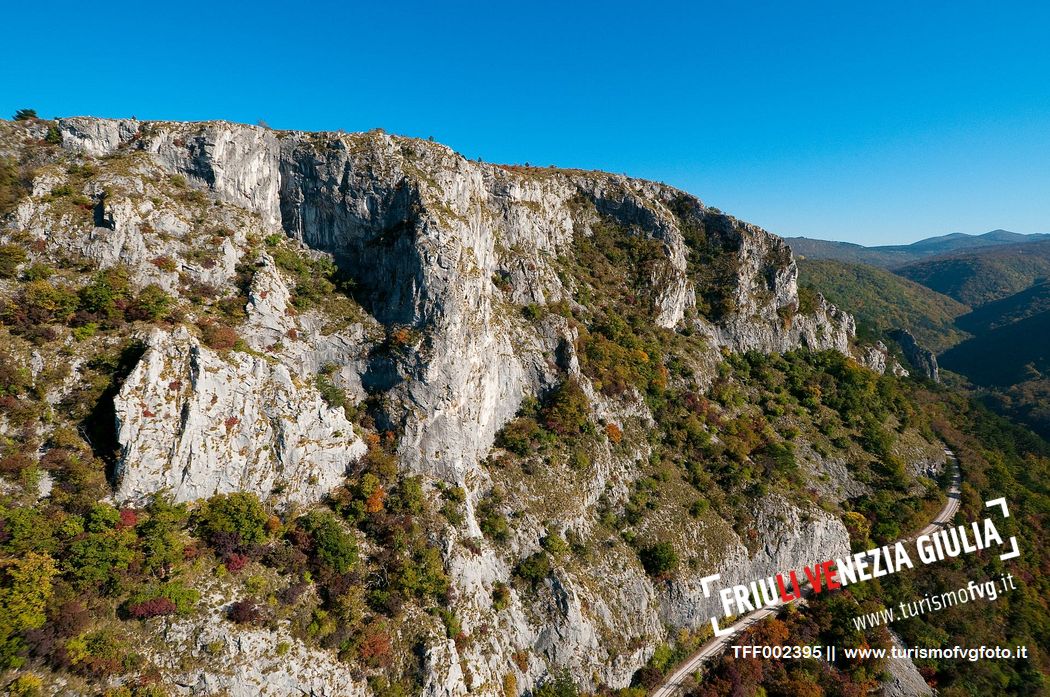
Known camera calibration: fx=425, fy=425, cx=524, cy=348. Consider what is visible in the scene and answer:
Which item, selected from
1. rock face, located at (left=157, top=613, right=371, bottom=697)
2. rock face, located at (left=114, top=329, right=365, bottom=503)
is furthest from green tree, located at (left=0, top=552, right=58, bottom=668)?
rock face, located at (left=157, top=613, right=371, bottom=697)

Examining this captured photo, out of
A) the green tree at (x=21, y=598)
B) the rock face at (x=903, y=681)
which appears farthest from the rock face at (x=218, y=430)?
the rock face at (x=903, y=681)

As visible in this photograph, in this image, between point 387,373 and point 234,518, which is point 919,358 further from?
point 234,518

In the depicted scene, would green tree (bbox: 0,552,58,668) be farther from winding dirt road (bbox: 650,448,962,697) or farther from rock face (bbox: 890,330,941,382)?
rock face (bbox: 890,330,941,382)

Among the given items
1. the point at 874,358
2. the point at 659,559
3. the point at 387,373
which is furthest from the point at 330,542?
the point at 874,358

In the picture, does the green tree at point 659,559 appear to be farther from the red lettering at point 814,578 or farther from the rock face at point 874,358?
the rock face at point 874,358

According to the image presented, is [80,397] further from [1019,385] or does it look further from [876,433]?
[1019,385]
